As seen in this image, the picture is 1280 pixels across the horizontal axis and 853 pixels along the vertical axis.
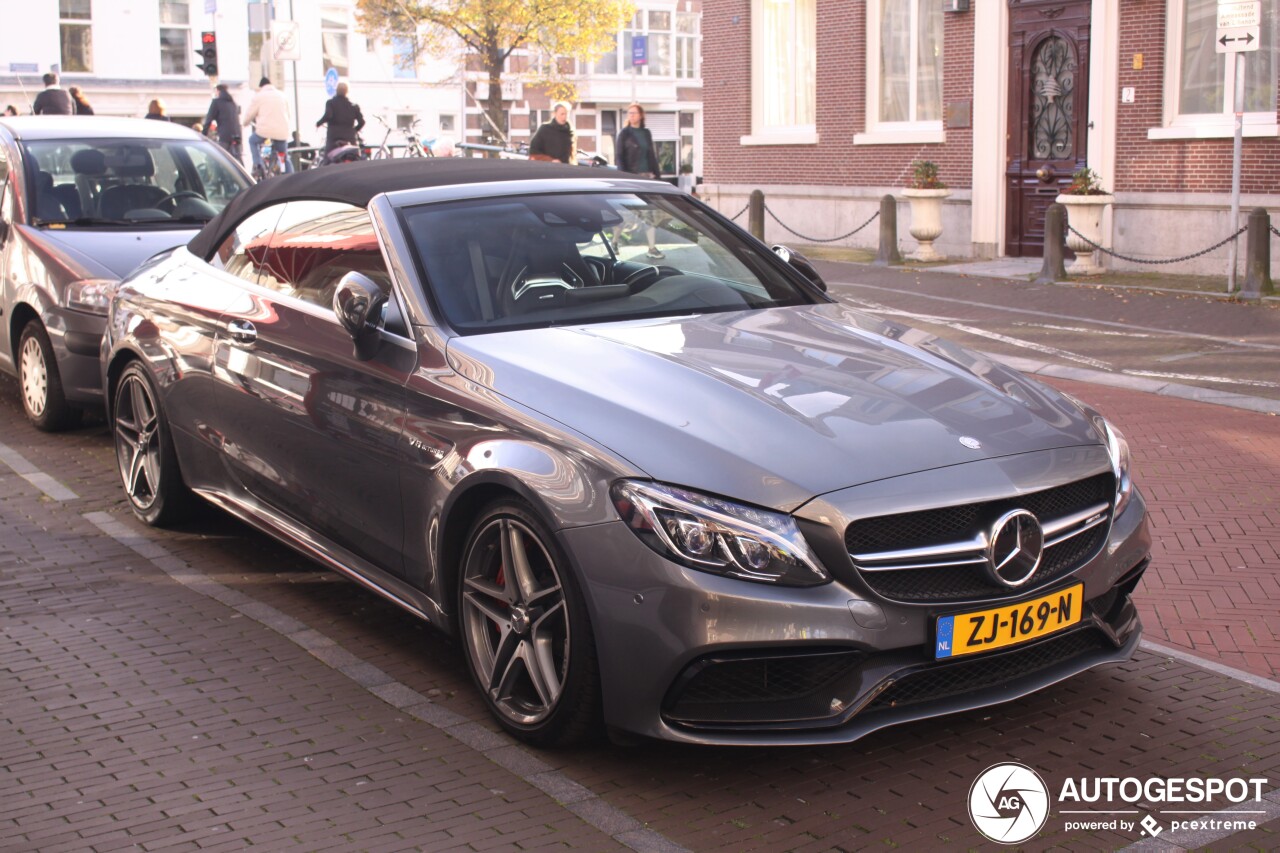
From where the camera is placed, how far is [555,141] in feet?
66.4

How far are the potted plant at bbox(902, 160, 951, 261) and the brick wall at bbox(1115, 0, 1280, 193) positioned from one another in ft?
8.33

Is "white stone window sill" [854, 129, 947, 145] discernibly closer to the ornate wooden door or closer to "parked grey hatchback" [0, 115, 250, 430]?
the ornate wooden door

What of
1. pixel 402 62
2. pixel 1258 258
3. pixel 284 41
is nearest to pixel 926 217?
pixel 1258 258

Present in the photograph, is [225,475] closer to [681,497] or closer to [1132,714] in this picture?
[681,497]

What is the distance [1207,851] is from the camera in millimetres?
3670

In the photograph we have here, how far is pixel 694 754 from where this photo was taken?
14.2ft

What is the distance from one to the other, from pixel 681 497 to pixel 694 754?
2.93 feet

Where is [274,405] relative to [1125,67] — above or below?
below

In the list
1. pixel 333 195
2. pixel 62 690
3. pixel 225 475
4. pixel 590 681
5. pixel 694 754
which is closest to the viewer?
pixel 590 681

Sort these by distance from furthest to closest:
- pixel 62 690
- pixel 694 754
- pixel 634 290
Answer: pixel 634 290
pixel 62 690
pixel 694 754

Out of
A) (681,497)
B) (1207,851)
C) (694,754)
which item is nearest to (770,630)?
(681,497)

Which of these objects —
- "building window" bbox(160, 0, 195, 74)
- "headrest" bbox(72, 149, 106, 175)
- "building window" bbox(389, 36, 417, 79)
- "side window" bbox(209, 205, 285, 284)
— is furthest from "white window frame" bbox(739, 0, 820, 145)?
"building window" bbox(160, 0, 195, 74)

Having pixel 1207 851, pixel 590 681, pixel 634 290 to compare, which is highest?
pixel 634 290

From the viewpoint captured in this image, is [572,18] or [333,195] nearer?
[333,195]
